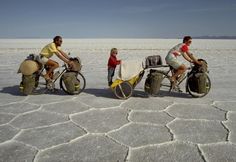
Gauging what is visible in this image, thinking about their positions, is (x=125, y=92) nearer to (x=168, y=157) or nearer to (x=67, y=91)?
(x=67, y=91)

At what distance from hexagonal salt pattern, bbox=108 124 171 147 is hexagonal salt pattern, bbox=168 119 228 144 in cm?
23

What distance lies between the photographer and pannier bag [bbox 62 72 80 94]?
777 cm

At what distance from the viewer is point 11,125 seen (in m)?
5.59

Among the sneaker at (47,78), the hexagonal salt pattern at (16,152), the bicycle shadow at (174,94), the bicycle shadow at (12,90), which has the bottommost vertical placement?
the hexagonal salt pattern at (16,152)

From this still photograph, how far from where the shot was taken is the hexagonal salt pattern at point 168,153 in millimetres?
4137

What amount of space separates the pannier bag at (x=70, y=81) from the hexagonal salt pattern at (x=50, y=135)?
7.89ft

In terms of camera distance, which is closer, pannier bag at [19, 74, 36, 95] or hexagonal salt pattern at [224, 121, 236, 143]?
hexagonal salt pattern at [224, 121, 236, 143]

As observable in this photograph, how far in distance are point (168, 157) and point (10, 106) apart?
4486mm

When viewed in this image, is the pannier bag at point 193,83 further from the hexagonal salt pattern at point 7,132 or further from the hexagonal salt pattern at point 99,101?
the hexagonal salt pattern at point 7,132

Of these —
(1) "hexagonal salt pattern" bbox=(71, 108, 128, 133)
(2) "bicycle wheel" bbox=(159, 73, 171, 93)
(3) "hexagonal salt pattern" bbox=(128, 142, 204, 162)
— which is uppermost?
(2) "bicycle wheel" bbox=(159, 73, 171, 93)

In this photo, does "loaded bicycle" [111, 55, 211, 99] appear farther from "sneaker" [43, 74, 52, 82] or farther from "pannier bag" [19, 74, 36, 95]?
"pannier bag" [19, 74, 36, 95]

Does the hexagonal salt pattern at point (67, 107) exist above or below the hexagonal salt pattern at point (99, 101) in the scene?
below

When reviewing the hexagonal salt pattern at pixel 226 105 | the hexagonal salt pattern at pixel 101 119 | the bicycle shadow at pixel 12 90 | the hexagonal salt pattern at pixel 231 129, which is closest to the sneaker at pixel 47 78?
the bicycle shadow at pixel 12 90

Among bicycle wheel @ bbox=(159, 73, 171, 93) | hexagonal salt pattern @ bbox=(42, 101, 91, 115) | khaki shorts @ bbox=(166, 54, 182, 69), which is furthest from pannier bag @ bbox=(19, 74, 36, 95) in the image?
khaki shorts @ bbox=(166, 54, 182, 69)
